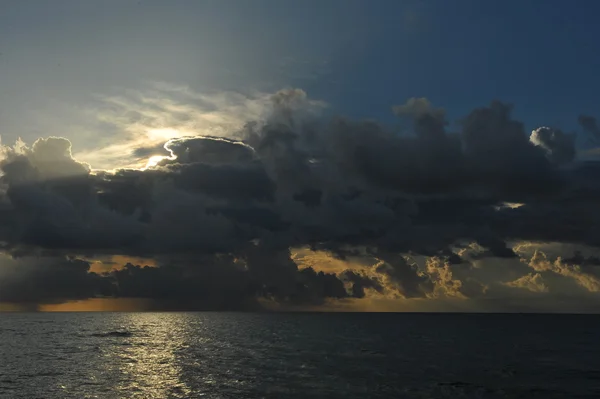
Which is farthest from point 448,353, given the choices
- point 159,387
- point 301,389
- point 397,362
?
point 159,387

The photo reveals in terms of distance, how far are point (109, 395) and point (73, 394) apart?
4.43 metres

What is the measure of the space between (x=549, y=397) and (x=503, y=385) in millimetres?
9065

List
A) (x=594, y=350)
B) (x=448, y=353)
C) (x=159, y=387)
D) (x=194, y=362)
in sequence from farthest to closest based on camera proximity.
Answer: (x=594, y=350) < (x=448, y=353) < (x=194, y=362) < (x=159, y=387)

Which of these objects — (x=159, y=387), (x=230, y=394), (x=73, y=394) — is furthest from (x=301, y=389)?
(x=73, y=394)

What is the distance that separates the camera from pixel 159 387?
7069 centimetres

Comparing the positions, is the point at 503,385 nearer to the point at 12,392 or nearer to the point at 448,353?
the point at 448,353

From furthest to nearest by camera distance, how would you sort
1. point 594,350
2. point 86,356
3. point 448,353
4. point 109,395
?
point 594,350 < point 448,353 < point 86,356 < point 109,395

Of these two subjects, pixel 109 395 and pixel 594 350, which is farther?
pixel 594 350

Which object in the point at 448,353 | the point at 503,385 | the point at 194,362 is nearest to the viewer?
the point at 503,385

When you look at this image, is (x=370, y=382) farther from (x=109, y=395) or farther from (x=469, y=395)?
(x=109, y=395)

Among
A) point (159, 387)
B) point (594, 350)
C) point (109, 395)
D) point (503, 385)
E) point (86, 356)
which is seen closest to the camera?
point (109, 395)

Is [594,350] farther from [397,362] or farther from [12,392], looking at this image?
[12,392]

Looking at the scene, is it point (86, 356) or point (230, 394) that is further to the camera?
point (86, 356)

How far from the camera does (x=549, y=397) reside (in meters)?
66.7
